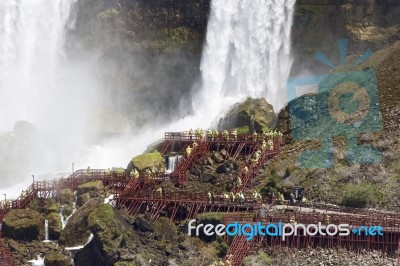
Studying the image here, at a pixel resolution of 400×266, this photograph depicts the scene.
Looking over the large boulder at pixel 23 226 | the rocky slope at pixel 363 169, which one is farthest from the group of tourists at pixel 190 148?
the large boulder at pixel 23 226

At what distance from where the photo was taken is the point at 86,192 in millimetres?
48125

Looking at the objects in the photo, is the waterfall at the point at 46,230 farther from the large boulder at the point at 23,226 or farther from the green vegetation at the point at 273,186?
the green vegetation at the point at 273,186

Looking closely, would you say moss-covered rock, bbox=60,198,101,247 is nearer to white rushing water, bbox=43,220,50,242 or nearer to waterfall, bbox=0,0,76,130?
white rushing water, bbox=43,220,50,242

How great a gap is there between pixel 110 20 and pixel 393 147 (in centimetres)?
3413

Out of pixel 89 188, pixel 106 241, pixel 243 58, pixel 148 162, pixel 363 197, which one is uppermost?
pixel 243 58

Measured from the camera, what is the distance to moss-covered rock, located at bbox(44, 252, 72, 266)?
40.4m

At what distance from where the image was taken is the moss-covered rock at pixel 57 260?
132 ft

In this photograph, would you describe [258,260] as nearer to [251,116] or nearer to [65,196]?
[65,196]

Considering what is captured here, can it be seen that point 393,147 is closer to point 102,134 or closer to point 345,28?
point 345,28

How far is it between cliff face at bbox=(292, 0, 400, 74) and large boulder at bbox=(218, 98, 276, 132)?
1031cm

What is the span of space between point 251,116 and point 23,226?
64.7 ft

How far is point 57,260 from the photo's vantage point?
1590 inches

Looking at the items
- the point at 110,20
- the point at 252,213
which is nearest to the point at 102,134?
the point at 110,20

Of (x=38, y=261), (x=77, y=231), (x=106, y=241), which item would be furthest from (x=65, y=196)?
(x=106, y=241)
